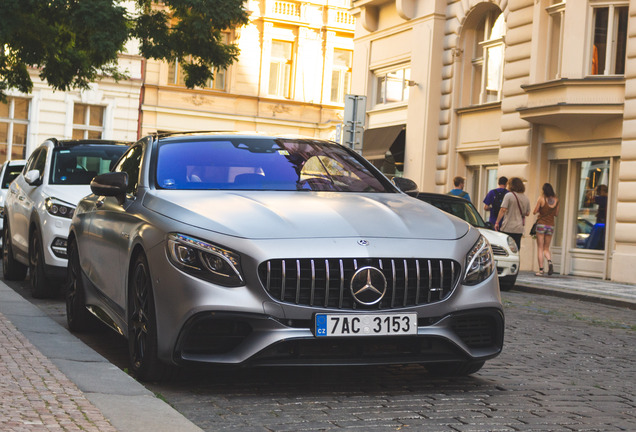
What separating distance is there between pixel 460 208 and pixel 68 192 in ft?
24.6

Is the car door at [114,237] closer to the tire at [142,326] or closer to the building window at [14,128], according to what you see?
the tire at [142,326]

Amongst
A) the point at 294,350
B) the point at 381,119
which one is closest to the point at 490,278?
the point at 294,350

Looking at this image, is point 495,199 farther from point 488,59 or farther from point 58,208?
point 58,208

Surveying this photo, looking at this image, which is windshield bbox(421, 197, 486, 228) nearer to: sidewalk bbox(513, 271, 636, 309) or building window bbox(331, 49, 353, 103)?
sidewalk bbox(513, 271, 636, 309)

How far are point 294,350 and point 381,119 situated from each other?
25.9 m

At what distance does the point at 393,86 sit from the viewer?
100 ft

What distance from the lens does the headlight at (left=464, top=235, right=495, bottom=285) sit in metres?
5.93

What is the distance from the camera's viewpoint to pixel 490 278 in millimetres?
6090

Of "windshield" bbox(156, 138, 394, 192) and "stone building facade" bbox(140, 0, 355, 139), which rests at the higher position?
"stone building facade" bbox(140, 0, 355, 139)

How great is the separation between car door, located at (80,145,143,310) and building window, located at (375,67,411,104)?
72.8 ft

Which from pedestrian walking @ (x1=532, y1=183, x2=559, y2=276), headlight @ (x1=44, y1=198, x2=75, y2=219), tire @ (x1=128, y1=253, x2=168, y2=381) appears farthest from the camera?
pedestrian walking @ (x1=532, y1=183, x2=559, y2=276)

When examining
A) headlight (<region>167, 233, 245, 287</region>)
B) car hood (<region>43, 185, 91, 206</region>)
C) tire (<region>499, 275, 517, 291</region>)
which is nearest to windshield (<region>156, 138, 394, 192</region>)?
headlight (<region>167, 233, 245, 287</region>)

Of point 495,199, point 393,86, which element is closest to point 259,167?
point 495,199

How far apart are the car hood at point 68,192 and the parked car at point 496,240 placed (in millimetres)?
6039
